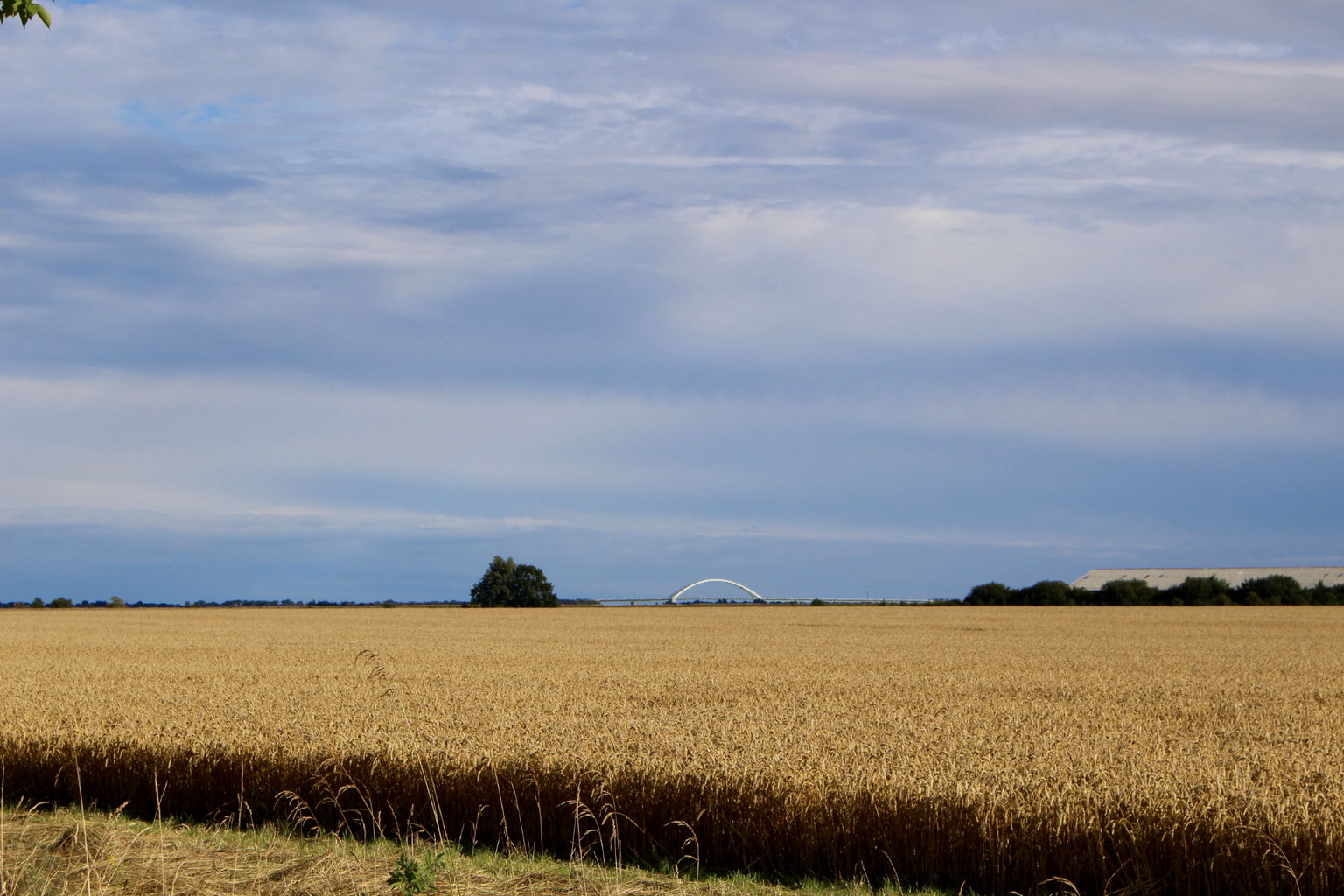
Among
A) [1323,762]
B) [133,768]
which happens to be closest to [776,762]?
[1323,762]

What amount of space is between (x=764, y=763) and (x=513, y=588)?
97015 mm

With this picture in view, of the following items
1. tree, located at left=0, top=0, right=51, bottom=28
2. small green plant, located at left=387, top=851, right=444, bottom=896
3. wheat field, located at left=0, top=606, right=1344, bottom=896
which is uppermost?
tree, located at left=0, top=0, right=51, bottom=28

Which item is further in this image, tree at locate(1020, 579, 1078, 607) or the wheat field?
tree at locate(1020, 579, 1078, 607)

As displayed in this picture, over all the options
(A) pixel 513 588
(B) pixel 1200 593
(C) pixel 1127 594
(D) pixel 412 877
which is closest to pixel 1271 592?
(B) pixel 1200 593

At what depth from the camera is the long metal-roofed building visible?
111 metres

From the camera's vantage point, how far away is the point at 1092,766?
34.3 feet

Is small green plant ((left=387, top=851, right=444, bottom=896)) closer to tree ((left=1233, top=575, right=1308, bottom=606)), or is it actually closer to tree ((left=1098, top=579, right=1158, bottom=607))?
tree ((left=1098, top=579, right=1158, bottom=607))

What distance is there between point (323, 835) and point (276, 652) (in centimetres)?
2329

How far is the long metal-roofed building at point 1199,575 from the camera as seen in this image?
111 m

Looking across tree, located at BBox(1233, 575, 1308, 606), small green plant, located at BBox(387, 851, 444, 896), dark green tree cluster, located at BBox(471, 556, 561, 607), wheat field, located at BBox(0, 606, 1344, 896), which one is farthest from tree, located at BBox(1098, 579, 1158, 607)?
small green plant, located at BBox(387, 851, 444, 896)

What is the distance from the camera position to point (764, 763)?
1028cm

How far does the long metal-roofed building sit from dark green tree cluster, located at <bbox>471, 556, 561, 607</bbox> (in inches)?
2096

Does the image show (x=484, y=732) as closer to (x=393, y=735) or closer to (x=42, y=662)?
(x=393, y=735)

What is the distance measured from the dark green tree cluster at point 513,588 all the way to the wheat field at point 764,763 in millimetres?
79784
